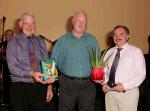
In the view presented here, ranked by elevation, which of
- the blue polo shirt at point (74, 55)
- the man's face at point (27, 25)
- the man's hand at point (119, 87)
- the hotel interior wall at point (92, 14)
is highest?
the hotel interior wall at point (92, 14)

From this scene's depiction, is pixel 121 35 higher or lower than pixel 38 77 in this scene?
higher

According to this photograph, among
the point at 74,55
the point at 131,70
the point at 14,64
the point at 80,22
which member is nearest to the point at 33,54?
the point at 14,64

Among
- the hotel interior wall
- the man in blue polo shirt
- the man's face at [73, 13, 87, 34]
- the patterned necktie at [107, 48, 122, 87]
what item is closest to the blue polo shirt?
the man in blue polo shirt

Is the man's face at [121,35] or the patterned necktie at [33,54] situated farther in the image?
the man's face at [121,35]

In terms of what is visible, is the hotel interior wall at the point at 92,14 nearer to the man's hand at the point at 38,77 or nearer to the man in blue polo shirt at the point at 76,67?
the man in blue polo shirt at the point at 76,67

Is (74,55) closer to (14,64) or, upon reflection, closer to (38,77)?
(38,77)

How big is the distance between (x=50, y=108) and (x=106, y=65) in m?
1.97

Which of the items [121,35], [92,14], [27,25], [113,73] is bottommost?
[113,73]

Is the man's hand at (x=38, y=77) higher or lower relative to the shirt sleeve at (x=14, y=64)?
lower

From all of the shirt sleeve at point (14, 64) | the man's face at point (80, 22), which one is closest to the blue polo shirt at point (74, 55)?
the man's face at point (80, 22)

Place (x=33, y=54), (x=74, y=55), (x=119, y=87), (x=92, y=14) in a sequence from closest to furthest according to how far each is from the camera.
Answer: (x=33, y=54) → (x=119, y=87) → (x=74, y=55) → (x=92, y=14)

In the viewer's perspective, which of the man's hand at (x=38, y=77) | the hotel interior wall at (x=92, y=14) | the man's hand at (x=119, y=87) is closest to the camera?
the man's hand at (x=38, y=77)

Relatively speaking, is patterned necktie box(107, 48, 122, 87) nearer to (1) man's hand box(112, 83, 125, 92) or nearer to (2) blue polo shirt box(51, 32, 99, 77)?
(1) man's hand box(112, 83, 125, 92)

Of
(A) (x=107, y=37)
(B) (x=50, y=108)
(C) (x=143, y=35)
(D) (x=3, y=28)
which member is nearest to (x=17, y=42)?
(B) (x=50, y=108)
